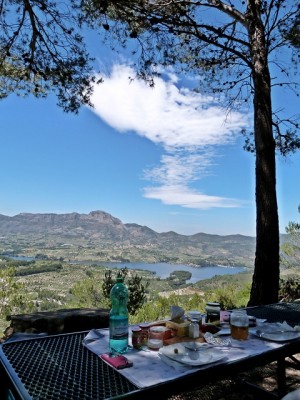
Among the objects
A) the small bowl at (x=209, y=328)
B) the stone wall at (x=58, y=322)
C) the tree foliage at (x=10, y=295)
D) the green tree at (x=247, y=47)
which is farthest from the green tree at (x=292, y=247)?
the tree foliage at (x=10, y=295)

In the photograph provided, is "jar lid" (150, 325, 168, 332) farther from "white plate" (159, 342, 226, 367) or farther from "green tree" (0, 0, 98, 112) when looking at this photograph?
"green tree" (0, 0, 98, 112)

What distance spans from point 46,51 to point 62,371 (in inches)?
145

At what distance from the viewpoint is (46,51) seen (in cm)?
375

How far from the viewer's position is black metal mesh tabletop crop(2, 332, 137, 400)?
2.74ft

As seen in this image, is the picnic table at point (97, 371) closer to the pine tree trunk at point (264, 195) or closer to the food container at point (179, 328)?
the food container at point (179, 328)

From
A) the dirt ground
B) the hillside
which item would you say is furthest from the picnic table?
the hillside

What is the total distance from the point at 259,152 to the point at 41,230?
85135 mm

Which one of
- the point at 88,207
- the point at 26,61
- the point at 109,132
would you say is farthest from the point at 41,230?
the point at 26,61

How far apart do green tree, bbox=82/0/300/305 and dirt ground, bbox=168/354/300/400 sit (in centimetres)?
110

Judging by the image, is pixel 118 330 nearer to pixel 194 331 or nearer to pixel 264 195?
pixel 194 331

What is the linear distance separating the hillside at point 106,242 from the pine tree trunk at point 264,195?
76.9 ft

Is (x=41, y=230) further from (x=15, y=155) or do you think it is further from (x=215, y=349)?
(x=215, y=349)

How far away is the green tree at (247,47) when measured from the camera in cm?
344

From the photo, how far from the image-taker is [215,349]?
3.67 feet
